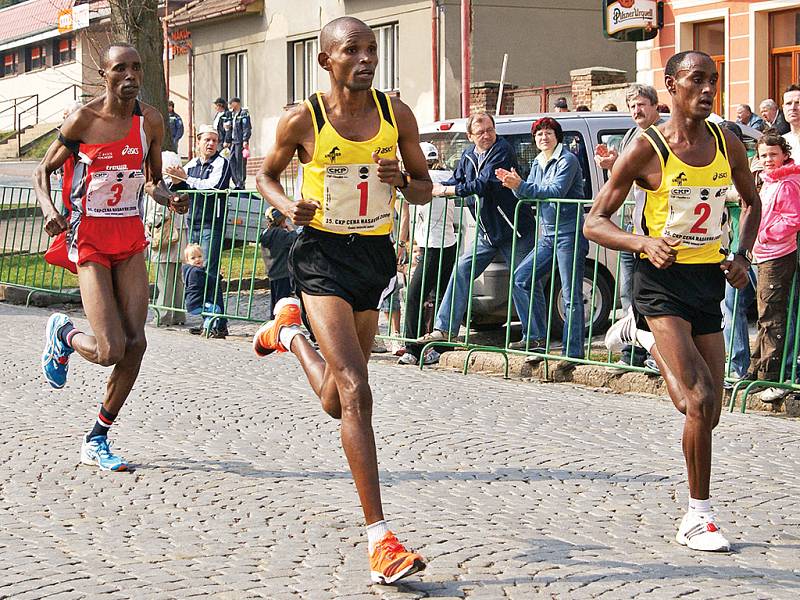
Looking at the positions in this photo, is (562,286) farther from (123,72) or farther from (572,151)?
(123,72)

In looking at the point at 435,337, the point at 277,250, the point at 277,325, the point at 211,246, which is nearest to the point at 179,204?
the point at 277,325

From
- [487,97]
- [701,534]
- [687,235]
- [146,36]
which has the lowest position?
[701,534]

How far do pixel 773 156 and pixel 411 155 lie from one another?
4.53 meters

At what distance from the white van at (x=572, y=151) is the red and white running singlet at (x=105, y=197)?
4.45 metres

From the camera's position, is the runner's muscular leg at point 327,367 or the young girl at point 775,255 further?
the young girl at point 775,255

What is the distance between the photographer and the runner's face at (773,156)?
31.1ft

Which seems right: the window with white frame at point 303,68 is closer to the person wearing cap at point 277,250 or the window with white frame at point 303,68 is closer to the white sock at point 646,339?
the person wearing cap at point 277,250

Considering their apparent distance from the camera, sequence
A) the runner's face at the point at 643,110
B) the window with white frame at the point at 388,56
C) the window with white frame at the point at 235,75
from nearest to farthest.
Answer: the runner's face at the point at 643,110 < the window with white frame at the point at 388,56 < the window with white frame at the point at 235,75

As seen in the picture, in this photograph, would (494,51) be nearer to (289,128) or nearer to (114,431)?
(114,431)

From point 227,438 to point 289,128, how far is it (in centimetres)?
298

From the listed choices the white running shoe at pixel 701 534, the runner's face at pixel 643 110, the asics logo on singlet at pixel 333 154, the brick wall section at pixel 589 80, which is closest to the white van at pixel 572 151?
the runner's face at pixel 643 110

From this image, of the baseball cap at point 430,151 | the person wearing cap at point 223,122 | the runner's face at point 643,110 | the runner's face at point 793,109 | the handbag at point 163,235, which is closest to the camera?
the runner's face at point 643,110

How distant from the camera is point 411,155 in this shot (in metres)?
5.79

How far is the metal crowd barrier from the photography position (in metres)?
10.6
